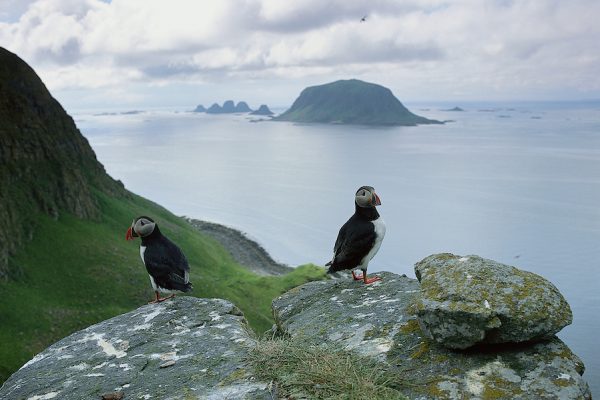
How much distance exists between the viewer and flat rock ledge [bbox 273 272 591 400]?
7098 millimetres

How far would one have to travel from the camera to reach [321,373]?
24.2ft

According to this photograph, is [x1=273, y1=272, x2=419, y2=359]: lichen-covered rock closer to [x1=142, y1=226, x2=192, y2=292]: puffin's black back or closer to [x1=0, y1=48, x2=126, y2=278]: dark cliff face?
[x1=142, y1=226, x2=192, y2=292]: puffin's black back

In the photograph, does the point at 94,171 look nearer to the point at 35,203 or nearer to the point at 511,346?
the point at 35,203

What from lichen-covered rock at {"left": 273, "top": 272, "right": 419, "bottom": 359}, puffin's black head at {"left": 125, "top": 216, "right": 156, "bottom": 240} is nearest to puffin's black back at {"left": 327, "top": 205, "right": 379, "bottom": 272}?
lichen-covered rock at {"left": 273, "top": 272, "right": 419, "bottom": 359}

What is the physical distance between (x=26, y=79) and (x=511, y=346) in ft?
365

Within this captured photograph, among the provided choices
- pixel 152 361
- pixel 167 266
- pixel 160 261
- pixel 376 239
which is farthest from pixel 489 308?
pixel 160 261

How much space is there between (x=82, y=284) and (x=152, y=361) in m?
72.1

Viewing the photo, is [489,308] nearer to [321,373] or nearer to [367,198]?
[321,373]

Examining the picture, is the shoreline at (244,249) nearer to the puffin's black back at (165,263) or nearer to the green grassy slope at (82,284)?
the green grassy slope at (82,284)

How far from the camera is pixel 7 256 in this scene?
7206cm

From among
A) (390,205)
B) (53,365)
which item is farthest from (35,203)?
(390,205)

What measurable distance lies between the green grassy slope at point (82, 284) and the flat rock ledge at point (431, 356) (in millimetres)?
55148

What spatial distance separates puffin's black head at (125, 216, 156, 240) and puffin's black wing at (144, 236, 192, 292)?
51 cm

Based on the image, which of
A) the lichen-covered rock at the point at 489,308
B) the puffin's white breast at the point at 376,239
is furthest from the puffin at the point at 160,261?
the lichen-covered rock at the point at 489,308
